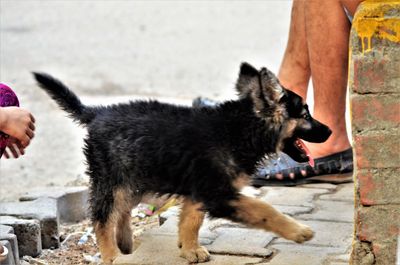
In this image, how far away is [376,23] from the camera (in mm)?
3412

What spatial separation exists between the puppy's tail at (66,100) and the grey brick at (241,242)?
31.7 inches

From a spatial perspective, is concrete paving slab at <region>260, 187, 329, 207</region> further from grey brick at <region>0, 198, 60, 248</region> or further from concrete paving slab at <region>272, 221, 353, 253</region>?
grey brick at <region>0, 198, 60, 248</region>

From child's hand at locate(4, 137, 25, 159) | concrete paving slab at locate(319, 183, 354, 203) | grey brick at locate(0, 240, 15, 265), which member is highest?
child's hand at locate(4, 137, 25, 159)

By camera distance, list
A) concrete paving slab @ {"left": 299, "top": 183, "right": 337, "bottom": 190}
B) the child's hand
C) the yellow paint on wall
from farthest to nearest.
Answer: concrete paving slab @ {"left": 299, "top": 183, "right": 337, "bottom": 190} < the child's hand < the yellow paint on wall

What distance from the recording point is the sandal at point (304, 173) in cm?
510

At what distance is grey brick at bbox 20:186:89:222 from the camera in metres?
5.22

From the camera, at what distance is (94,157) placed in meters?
4.12

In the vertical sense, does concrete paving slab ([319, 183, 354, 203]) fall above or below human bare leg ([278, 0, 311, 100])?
below

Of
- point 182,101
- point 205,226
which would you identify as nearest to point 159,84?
point 182,101

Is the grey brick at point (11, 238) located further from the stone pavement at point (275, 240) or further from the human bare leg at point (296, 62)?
the human bare leg at point (296, 62)

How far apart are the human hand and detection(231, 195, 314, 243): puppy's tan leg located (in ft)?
3.07

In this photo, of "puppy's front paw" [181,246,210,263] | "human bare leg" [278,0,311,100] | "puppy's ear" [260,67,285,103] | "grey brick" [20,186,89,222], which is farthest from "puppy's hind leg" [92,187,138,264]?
"human bare leg" [278,0,311,100]

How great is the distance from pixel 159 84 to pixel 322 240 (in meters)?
4.77

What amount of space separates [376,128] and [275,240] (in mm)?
933
